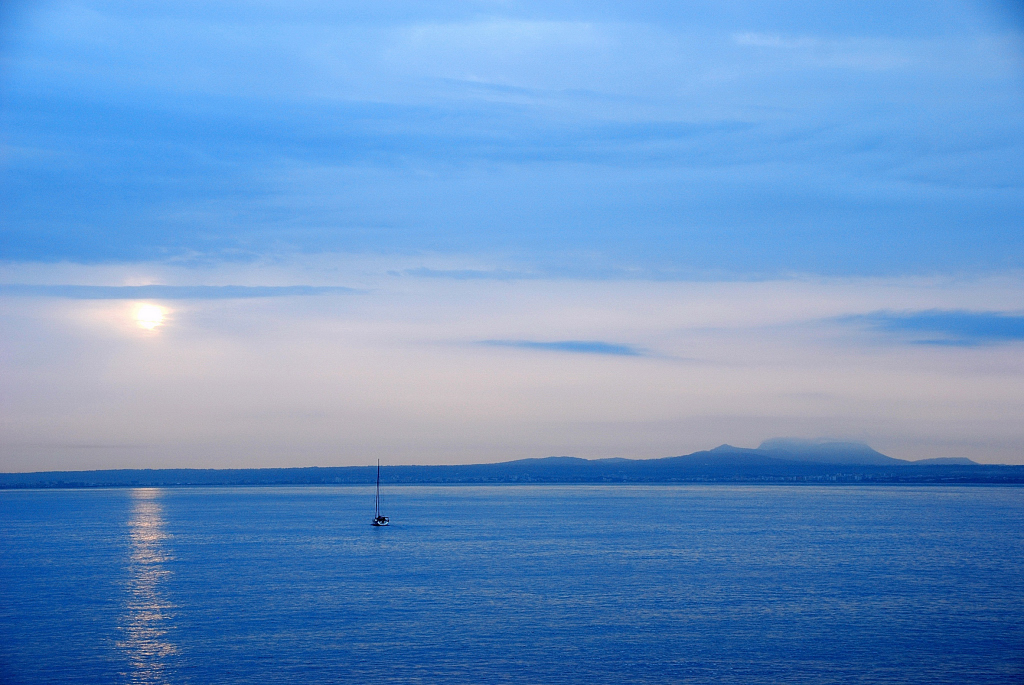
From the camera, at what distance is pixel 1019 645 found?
1570 inches

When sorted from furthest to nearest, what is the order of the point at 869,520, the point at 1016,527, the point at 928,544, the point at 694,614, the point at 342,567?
the point at 869,520 → the point at 1016,527 → the point at 928,544 → the point at 342,567 → the point at 694,614

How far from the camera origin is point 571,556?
7475cm

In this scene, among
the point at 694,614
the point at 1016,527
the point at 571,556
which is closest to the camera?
the point at 694,614

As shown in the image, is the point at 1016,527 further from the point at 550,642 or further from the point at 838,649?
the point at 550,642

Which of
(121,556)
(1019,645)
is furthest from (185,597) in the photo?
(1019,645)

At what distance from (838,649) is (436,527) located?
81885mm

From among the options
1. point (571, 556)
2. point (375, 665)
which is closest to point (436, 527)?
point (571, 556)

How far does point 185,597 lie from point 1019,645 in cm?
4648

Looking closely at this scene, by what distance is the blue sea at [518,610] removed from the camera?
36500mm

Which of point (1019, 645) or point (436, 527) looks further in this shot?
point (436, 527)

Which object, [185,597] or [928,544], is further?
[928,544]

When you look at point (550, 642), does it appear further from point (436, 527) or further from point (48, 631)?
point (436, 527)

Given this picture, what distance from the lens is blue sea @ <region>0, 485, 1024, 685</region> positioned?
36500 millimetres

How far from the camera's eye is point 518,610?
159ft
